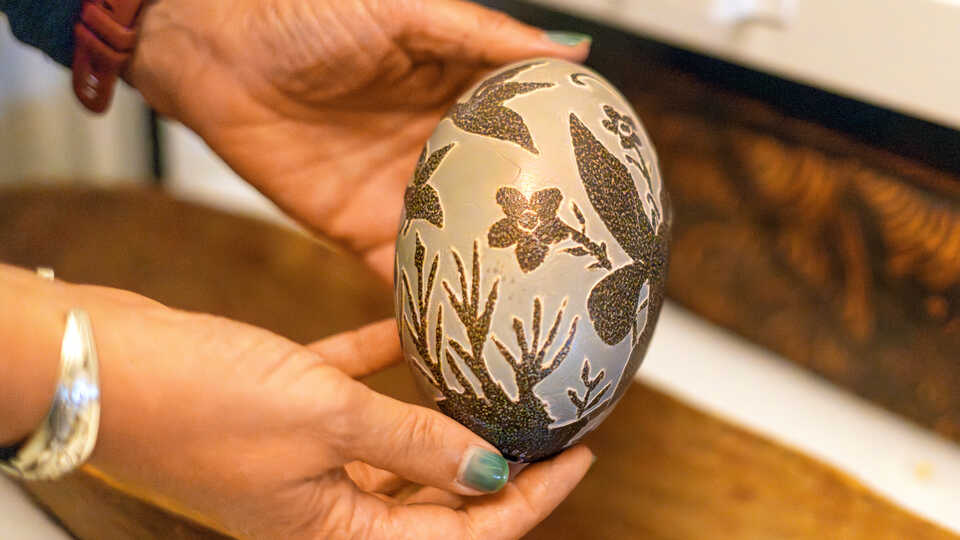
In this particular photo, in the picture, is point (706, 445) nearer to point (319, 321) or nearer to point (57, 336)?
point (319, 321)

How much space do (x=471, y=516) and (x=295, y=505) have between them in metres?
0.15

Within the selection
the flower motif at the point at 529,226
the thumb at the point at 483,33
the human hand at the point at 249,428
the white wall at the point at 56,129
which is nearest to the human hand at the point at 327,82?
the thumb at the point at 483,33

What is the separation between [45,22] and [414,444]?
62 cm

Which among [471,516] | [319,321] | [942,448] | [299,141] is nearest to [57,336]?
[471,516]

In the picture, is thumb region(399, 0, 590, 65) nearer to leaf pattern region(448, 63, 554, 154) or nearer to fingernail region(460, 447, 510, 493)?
leaf pattern region(448, 63, 554, 154)

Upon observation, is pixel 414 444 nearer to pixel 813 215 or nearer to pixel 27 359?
pixel 27 359

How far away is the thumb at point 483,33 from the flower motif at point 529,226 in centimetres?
23

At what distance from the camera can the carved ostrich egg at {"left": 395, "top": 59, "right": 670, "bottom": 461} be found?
24.7 inches

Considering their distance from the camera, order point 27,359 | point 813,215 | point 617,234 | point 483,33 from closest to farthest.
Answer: point 27,359, point 617,234, point 483,33, point 813,215

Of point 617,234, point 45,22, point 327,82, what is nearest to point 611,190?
point 617,234

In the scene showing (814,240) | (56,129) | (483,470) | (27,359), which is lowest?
(56,129)

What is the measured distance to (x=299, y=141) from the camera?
3.09 feet

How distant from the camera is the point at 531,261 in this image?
62cm

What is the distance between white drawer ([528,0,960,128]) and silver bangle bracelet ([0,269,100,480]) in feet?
2.66
